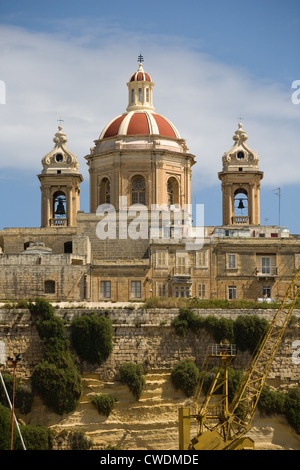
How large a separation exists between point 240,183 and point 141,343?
70.0ft

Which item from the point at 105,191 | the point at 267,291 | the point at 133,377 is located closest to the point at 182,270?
the point at 267,291

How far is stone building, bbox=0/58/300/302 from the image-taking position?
80.5 meters

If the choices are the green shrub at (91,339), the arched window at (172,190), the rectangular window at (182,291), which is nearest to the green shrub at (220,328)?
the green shrub at (91,339)

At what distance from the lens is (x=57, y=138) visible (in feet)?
304

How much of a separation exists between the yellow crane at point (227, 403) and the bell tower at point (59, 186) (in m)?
21.4

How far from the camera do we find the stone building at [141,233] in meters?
80.5

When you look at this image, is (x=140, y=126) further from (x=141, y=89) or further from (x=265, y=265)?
(x=265, y=265)

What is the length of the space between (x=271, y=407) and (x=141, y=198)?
21952 millimetres

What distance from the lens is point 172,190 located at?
89.7 m

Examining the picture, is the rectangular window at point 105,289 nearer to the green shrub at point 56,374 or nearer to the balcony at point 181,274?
the balcony at point 181,274

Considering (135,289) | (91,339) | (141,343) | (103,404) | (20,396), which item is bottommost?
(103,404)

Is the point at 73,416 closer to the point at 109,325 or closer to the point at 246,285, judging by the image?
the point at 109,325

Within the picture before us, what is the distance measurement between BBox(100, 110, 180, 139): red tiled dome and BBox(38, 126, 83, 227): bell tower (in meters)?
3.41
